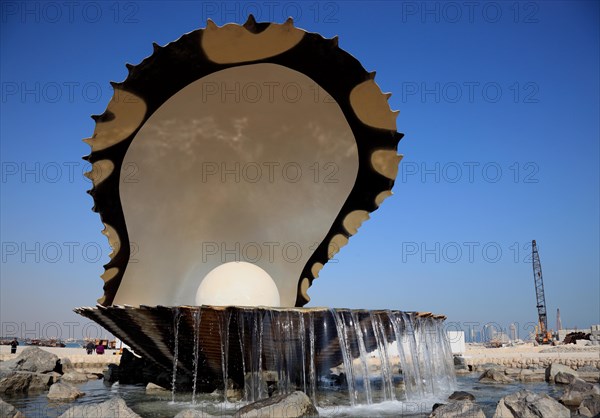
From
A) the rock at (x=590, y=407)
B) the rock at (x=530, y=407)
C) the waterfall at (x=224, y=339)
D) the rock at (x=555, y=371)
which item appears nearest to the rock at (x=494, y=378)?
the rock at (x=555, y=371)

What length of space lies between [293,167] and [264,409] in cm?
710

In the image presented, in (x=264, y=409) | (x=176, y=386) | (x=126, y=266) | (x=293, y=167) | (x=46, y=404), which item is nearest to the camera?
(x=264, y=409)

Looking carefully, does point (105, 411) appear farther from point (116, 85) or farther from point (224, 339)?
point (116, 85)

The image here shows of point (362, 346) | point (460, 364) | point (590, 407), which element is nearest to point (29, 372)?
point (362, 346)

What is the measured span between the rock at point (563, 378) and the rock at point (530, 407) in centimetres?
703

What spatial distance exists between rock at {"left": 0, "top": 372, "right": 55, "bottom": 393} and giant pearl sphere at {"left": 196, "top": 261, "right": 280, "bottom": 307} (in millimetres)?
3941

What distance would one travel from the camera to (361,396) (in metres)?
9.84

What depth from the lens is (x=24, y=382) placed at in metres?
10.9

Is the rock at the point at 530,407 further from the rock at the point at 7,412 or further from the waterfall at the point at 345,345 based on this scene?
the rock at the point at 7,412

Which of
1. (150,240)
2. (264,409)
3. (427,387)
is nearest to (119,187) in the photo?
(150,240)

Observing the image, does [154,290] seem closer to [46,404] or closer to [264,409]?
[46,404]

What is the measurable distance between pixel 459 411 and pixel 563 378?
326 inches

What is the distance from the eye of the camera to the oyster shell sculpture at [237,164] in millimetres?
10273

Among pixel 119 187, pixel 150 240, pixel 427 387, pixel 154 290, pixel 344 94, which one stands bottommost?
pixel 427 387
